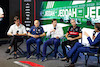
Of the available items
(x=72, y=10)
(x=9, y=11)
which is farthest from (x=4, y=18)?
(x=72, y=10)

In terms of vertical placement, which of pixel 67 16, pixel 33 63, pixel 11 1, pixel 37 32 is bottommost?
pixel 33 63

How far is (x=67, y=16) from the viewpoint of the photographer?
731cm

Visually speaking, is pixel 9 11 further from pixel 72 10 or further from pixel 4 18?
pixel 72 10

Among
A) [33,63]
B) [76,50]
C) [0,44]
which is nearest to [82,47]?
[76,50]

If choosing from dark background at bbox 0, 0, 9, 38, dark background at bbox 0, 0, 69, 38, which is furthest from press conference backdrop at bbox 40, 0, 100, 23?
dark background at bbox 0, 0, 9, 38

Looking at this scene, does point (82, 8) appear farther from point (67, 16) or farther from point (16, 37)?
point (16, 37)

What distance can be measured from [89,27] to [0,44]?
14.0 feet

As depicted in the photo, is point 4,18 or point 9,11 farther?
point 4,18

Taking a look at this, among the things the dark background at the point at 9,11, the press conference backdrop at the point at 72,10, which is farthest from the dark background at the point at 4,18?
the press conference backdrop at the point at 72,10

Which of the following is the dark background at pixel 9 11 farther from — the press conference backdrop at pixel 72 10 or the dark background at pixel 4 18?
the press conference backdrop at pixel 72 10

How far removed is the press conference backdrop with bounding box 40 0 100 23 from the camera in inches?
253

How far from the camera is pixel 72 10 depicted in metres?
7.13

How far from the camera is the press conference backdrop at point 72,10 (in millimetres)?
6428

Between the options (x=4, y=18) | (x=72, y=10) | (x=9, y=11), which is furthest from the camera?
(x=4, y=18)
